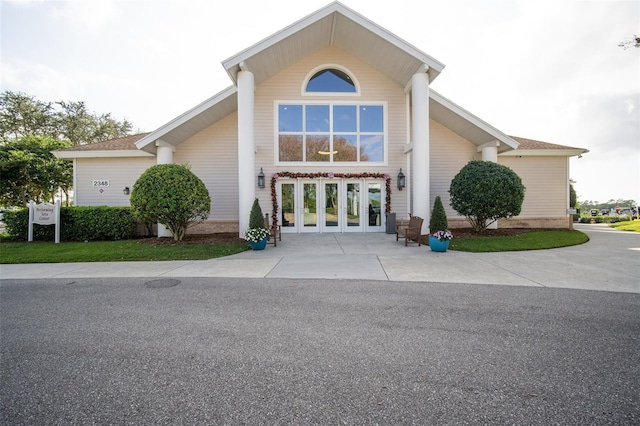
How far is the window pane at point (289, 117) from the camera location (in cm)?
1327

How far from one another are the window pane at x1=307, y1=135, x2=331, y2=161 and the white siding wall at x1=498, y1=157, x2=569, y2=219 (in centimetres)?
815

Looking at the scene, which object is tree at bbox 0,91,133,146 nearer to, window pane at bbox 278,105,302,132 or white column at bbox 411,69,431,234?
window pane at bbox 278,105,302,132

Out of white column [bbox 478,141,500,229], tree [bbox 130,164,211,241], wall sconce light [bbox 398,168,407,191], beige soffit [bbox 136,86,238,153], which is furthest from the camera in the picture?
wall sconce light [bbox 398,168,407,191]

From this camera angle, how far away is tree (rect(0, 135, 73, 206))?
62.4 feet

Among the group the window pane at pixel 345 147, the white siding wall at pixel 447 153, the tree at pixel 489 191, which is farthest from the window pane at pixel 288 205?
the tree at pixel 489 191

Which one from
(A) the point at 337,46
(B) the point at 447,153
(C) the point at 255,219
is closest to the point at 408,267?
(C) the point at 255,219

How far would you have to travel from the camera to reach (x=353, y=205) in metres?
13.3

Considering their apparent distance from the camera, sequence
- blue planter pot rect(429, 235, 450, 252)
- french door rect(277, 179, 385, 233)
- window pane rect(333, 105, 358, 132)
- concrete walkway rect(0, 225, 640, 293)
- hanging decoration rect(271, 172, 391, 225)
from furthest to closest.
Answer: window pane rect(333, 105, 358, 132)
french door rect(277, 179, 385, 233)
hanging decoration rect(271, 172, 391, 225)
blue planter pot rect(429, 235, 450, 252)
concrete walkway rect(0, 225, 640, 293)

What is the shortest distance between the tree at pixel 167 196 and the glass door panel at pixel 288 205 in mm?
3757

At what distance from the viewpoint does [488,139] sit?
12.5 metres

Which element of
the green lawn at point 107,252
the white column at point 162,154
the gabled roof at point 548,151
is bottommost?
the green lawn at point 107,252

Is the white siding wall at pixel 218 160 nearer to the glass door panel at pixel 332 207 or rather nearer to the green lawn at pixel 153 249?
the green lawn at pixel 153 249

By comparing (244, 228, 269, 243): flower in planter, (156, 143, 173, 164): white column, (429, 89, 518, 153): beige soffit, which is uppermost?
(429, 89, 518, 153): beige soffit

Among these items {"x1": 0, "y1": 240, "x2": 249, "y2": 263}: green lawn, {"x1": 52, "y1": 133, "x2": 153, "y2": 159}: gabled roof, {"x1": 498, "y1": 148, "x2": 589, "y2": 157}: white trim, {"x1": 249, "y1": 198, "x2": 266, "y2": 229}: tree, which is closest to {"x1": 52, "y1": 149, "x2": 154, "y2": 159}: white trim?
{"x1": 52, "y1": 133, "x2": 153, "y2": 159}: gabled roof
